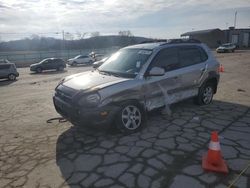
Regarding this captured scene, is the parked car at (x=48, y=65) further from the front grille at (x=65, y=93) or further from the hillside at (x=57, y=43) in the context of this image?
the hillside at (x=57, y=43)

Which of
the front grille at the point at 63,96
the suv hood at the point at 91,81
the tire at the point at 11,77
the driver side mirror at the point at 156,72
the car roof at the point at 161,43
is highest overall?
the car roof at the point at 161,43

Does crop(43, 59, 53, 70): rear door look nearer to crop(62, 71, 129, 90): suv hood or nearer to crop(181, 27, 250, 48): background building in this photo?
crop(62, 71, 129, 90): suv hood

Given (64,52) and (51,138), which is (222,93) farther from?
(64,52)

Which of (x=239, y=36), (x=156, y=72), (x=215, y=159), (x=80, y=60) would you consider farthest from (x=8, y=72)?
(x=239, y=36)

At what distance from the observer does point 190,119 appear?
644 centimetres

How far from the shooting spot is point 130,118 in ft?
18.1

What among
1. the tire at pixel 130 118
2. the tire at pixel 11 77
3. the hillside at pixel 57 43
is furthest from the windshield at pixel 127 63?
the hillside at pixel 57 43

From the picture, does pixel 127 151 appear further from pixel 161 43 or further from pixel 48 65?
pixel 48 65

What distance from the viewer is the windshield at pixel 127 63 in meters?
5.85

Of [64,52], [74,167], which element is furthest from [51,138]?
[64,52]

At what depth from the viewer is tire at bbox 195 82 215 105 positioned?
7438 millimetres

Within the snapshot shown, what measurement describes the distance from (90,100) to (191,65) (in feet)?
10.5

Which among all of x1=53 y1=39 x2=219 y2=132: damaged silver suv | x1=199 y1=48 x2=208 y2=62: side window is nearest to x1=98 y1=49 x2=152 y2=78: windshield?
x1=53 y1=39 x2=219 y2=132: damaged silver suv

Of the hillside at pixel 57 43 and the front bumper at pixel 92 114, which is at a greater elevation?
the hillside at pixel 57 43
